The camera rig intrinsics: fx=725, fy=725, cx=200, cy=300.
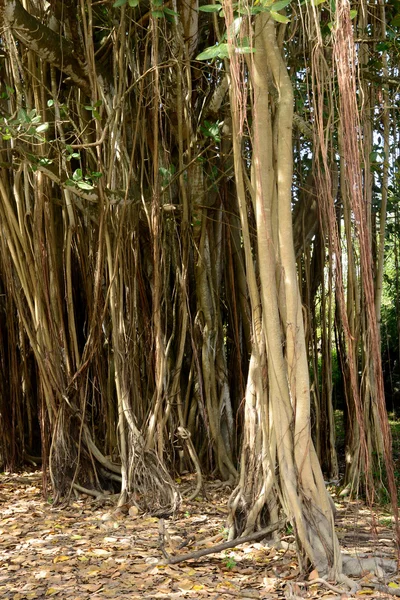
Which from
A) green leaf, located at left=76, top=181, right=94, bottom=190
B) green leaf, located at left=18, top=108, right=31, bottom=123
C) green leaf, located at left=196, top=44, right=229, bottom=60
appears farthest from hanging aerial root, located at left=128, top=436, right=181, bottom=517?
green leaf, located at left=196, top=44, right=229, bottom=60

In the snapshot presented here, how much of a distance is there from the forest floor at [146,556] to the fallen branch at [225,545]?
0.04 m

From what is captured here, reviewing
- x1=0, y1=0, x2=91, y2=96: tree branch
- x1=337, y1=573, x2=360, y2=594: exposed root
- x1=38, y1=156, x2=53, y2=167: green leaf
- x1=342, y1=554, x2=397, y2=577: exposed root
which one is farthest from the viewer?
x1=38, y1=156, x2=53, y2=167: green leaf

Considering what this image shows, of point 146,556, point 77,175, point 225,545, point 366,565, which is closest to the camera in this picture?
point 366,565

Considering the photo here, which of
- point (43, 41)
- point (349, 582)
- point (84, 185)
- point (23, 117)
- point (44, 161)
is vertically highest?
point (43, 41)

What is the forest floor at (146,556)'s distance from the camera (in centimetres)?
249

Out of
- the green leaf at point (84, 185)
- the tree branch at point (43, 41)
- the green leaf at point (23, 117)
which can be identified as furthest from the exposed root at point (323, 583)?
the tree branch at point (43, 41)

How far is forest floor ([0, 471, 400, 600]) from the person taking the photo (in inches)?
98.2

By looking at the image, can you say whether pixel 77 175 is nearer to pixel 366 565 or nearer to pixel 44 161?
pixel 44 161

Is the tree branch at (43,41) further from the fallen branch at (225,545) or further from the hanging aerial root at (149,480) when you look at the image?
the fallen branch at (225,545)

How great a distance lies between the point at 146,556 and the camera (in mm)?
Result: 2896

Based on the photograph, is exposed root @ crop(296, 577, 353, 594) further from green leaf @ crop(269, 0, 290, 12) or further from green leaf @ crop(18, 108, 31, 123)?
green leaf @ crop(18, 108, 31, 123)

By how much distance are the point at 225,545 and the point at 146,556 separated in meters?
0.36

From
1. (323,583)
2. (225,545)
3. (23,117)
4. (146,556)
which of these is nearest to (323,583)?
(323,583)

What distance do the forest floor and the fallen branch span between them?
0.04 meters
